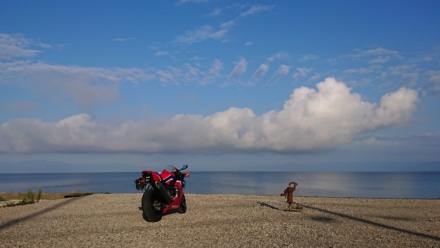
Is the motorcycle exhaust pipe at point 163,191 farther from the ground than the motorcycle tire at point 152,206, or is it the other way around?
the motorcycle exhaust pipe at point 163,191

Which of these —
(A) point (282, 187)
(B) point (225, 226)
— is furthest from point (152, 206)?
(A) point (282, 187)

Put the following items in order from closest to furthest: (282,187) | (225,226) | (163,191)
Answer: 1. (225,226)
2. (163,191)
3. (282,187)

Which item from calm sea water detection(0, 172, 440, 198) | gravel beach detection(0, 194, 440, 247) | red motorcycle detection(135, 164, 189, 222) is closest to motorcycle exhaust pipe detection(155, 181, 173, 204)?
red motorcycle detection(135, 164, 189, 222)

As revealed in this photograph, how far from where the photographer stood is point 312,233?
1050 cm

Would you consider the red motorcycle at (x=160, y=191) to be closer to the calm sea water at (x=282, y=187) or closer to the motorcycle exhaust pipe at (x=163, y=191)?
the motorcycle exhaust pipe at (x=163, y=191)

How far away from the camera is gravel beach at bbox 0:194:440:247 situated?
957 centimetres

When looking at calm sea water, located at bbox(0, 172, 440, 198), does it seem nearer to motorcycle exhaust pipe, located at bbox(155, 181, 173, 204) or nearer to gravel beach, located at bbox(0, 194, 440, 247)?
gravel beach, located at bbox(0, 194, 440, 247)

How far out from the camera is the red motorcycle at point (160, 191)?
40.3ft

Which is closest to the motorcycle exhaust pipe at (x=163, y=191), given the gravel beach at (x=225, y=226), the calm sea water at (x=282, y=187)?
the gravel beach at (x=225, y=226)

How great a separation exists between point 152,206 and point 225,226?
2241 mm

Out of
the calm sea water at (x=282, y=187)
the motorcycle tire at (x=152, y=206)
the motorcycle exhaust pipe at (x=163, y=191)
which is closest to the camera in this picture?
the motorcycle tire at (x=152, y=206)

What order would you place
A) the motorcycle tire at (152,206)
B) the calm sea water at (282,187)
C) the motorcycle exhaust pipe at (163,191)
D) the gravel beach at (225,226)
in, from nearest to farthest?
the gravel beach at (225,226) < the motorcycle tire at (152,206) < the motorcycle exhaust pipe at (163,191) < the calm sea water at (282,187)

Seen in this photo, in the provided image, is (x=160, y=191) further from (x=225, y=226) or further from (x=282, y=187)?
(x=282, y=187)

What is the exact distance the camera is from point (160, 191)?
1255cm
